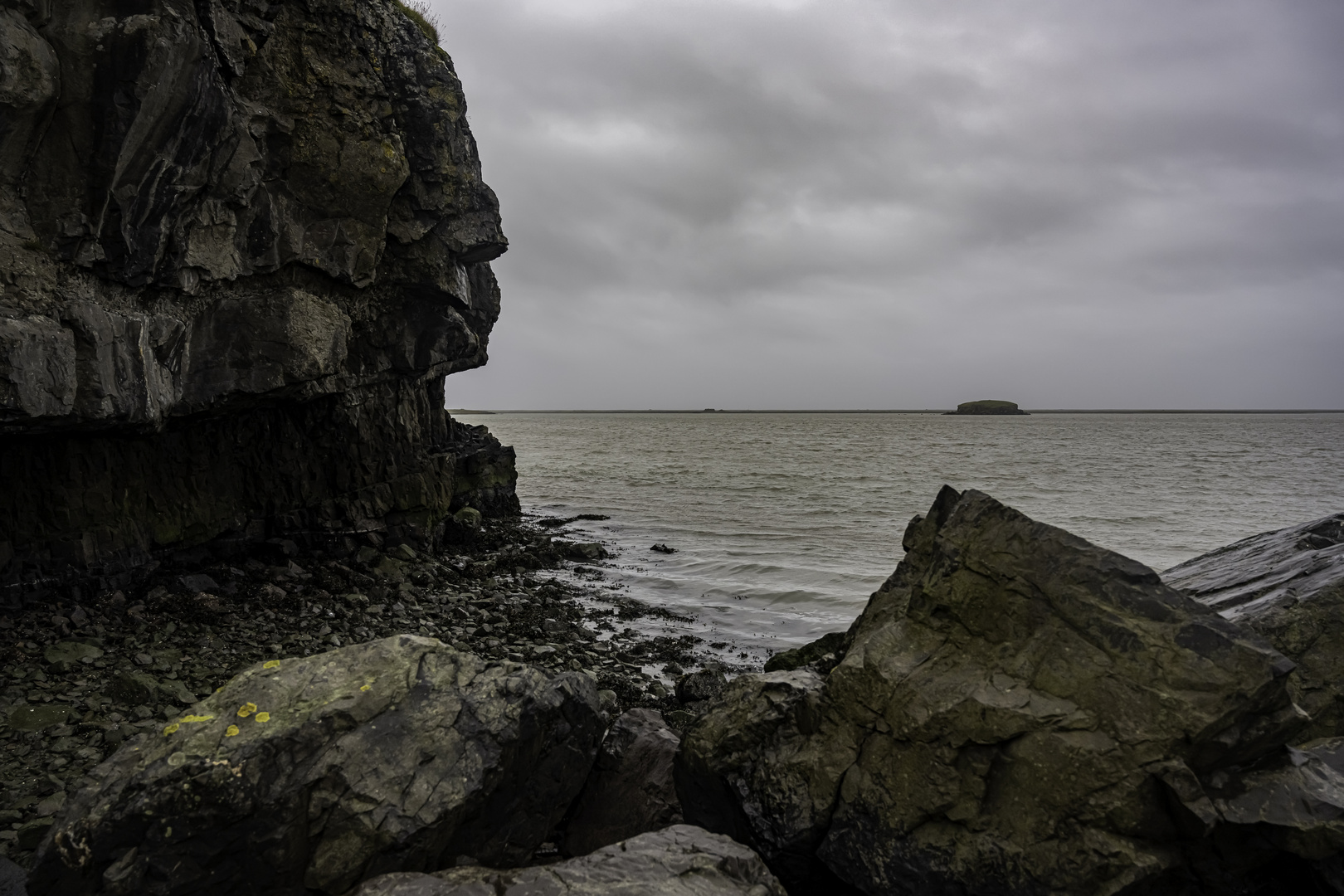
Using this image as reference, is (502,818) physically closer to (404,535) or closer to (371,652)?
(371,652)

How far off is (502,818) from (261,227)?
1253cm

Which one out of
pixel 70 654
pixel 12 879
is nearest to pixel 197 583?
pixel 70 654

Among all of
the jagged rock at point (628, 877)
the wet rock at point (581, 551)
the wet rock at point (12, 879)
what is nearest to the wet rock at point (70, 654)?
the wet rock at point (12, 879)

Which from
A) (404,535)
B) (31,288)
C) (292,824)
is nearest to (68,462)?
(31,288)

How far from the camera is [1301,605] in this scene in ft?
22.9

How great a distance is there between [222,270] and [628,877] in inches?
511

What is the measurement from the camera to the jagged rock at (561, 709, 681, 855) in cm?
667

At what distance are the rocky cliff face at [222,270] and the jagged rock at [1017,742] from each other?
10.6m

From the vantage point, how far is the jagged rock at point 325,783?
190 inches

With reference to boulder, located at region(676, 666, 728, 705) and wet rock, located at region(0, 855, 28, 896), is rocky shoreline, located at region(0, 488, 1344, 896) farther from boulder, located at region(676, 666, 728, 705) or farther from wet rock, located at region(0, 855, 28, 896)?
boulder, located at region(676, 666, 728, 705)

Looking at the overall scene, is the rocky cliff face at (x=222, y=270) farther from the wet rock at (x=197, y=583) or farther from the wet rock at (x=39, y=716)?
the wet rock at (x=39, y=716)

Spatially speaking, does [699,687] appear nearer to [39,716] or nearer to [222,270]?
[39,716]

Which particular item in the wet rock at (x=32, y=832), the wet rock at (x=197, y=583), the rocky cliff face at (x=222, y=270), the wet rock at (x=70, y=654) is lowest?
the wet rock at (x=32, y=832)

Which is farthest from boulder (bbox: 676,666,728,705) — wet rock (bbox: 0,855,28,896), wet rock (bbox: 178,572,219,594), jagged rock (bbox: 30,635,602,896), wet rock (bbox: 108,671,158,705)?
wet rock (bbox: 178,572,219,594)
